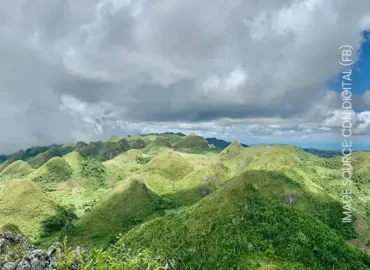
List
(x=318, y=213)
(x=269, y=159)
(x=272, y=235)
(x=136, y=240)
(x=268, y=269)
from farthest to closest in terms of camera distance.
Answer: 1. (x=269, y=159)
2. (x=318, y=213)
3. (x=136, y=240)
4. (x=272, y=235)
5. (x=268, y=269)

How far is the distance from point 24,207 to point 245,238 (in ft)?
387

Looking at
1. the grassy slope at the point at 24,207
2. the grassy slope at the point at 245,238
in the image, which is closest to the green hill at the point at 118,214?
the grassy slope at the point at 24,207

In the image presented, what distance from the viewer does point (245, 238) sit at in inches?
2606

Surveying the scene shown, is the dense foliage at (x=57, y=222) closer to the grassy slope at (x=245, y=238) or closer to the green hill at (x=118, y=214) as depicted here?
the green hill at (x=118, y=214)

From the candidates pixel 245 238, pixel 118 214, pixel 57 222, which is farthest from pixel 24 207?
pixel 245 238

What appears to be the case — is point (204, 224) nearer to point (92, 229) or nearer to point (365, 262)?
point (365, 262)

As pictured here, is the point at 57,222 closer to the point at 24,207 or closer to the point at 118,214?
the point at 24,207

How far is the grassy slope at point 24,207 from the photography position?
14590cm

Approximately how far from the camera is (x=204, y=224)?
72.6 metres

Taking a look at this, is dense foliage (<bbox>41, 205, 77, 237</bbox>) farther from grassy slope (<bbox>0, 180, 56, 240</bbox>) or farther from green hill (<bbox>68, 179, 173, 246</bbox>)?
green hill (<bbox>68, 179, 173, 246</bbox>)

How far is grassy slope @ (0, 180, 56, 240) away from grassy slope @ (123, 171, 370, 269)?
262ft

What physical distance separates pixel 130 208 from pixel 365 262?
311ft

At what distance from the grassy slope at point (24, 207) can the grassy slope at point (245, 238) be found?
79962 mm

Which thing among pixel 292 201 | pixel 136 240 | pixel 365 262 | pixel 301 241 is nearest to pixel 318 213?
pixel 292 201
